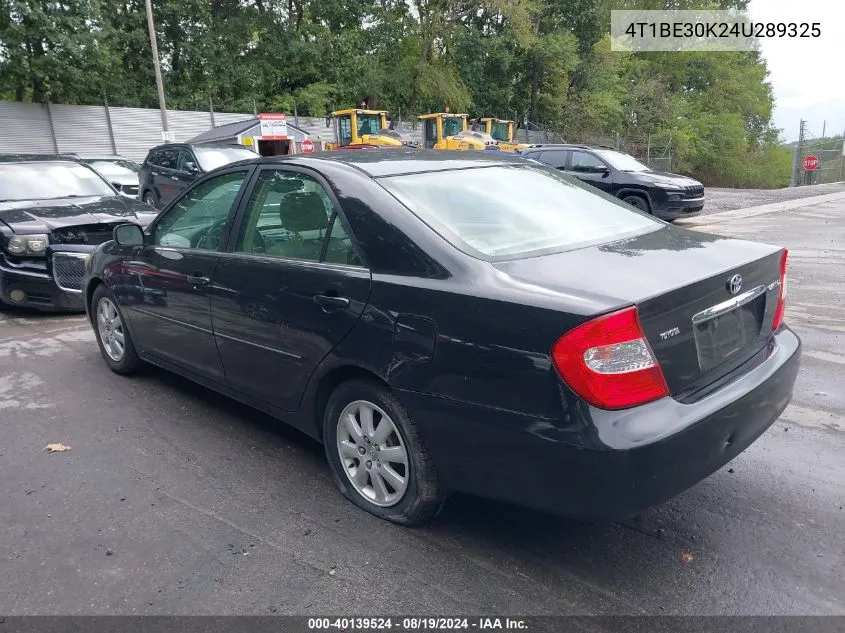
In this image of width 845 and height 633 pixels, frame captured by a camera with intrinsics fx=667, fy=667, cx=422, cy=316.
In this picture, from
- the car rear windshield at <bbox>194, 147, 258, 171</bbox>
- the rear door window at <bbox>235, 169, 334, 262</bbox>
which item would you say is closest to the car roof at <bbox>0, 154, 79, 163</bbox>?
the car rear windshield at <bbox>194, 147, 258, 171</bbox>

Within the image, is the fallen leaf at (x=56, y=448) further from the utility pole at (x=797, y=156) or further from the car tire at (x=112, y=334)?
the utility pole at (x=797, y=156)

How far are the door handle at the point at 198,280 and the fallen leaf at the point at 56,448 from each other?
3.88 ft

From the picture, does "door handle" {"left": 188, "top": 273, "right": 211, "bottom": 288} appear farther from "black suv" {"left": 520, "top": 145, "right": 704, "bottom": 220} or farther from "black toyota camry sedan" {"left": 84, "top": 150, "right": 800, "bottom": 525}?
"black suv" {"left": 520, "top": 145, "right": 704, "bottom": 220}

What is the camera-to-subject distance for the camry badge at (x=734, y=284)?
8.82 ft

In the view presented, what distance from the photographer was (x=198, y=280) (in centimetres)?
380


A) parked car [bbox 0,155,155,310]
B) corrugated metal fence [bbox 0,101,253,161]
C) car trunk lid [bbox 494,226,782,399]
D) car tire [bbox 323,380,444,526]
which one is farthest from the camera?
corrugated metal fence [bbox 0,101,253,161]

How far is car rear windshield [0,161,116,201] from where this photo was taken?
24.9 ft

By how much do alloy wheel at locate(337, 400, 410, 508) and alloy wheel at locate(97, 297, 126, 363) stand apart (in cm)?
250

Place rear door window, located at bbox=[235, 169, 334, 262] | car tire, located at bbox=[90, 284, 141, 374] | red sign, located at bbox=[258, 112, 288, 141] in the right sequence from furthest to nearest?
red sign, located at bbox=[258, 112, 288, 141]
car tire, located at bbox=[90, 284, 141, 374]
rear door window, located at bbox=[235, 169, 334, 262]

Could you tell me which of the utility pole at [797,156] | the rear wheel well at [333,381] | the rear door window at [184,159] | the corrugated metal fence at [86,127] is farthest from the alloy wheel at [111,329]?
the utility pole at [797,156]

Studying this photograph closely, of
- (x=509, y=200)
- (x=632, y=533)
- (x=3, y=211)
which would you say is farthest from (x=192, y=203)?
(x=3, y=211)

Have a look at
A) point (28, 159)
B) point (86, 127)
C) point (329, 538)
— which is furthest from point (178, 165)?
point (86, 127)

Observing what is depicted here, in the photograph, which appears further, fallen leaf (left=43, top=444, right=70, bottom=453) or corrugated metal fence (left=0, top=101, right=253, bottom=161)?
corrugated metal fence (left=0, top=101, right=253, bottom=161)

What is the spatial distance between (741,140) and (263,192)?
4699cm
